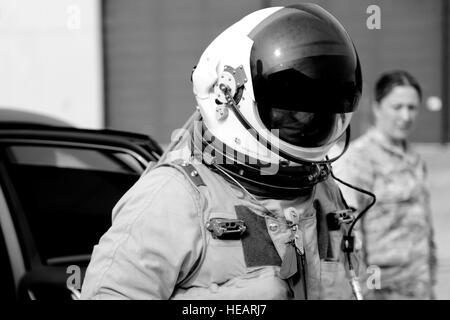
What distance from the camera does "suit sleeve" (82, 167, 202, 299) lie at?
168cm

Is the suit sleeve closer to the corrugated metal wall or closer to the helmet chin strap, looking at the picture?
the helmet chin strap

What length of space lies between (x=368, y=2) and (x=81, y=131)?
1.07m

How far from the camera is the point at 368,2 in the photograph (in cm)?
273

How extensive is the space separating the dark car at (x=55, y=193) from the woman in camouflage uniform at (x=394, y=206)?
2.91 ft

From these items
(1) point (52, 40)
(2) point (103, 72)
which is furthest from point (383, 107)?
(1) point (52, 40)

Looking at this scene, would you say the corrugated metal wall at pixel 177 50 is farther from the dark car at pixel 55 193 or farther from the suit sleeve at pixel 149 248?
the suit sleeve at pixel 149 248

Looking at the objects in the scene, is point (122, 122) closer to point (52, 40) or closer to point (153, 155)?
point (52, 40)

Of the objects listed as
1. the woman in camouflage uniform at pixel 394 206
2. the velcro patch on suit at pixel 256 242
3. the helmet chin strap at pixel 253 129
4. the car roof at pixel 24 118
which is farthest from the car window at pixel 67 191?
the velcro patch on suit at pixel 256 242

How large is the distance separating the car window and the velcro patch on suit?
3.68 feet

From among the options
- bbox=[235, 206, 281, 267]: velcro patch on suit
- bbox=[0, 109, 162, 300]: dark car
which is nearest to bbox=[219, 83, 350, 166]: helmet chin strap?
bbox=[235, 206, 281, 267]: velcro patch on suit

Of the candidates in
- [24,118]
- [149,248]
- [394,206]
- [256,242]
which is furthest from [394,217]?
[149,248]

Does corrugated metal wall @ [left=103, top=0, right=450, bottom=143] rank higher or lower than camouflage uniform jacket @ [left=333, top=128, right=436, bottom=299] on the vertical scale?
higher

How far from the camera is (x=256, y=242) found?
5.92ft

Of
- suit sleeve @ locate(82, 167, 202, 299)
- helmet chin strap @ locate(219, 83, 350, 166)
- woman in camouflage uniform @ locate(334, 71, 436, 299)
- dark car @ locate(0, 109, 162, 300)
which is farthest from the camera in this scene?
woman in camouflage uniform @ locate(334, 71, 436, 299)
